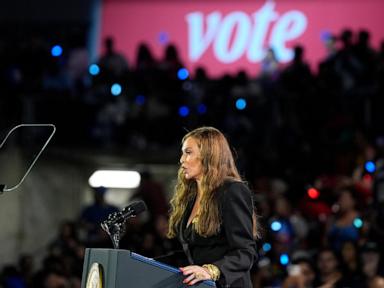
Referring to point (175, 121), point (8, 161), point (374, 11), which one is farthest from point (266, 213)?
point (374, 11)

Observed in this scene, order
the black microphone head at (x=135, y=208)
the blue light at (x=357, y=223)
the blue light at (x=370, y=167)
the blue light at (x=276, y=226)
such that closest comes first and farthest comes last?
the black microphone head at (x=135, y=208) < the blue light at (x=357, y=223) < the blue light at (x=276, y=226) < the blue light at (x=370, y=167)

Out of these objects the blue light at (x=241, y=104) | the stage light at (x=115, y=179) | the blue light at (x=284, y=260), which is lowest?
the blue light at (x=284, y=260)

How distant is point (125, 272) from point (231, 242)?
537mm

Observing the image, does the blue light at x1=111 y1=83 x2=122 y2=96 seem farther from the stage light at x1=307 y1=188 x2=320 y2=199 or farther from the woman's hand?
the woman's hand

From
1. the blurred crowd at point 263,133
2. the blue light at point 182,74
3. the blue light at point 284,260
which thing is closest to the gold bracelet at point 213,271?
the blurred crowd at point 263,133

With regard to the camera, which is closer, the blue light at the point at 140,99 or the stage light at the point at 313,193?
the stage light at the point at 313,193

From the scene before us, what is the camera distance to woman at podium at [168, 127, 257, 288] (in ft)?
15.7

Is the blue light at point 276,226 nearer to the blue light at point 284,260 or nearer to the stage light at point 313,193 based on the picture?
the blue light at point 284,260

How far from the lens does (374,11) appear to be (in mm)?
14070

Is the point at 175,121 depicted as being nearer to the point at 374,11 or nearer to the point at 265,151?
the point at 265,151

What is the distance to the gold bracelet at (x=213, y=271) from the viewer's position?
4707 millimetres

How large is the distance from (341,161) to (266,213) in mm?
1109

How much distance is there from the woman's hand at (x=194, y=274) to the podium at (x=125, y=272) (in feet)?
0.07

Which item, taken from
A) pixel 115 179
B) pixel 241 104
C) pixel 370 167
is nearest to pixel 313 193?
pixel 370 167
